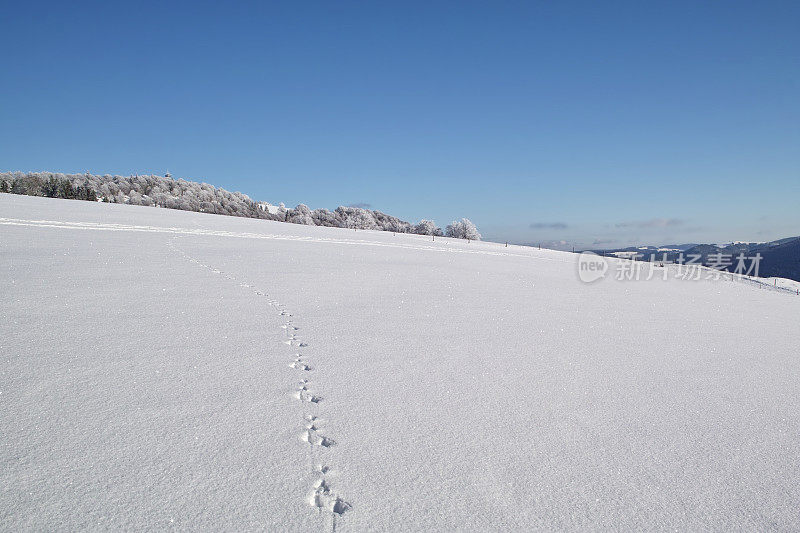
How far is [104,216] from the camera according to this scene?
2556cm

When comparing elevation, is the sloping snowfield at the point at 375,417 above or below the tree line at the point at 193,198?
below

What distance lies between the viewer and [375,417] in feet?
12.1

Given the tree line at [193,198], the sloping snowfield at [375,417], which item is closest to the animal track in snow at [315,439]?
the sloping snowfield at [375,417]

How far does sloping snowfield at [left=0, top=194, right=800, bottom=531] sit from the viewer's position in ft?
8.59

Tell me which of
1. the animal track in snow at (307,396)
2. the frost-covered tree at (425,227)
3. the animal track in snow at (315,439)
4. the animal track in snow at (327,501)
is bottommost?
the animal track in snow at (327,501)

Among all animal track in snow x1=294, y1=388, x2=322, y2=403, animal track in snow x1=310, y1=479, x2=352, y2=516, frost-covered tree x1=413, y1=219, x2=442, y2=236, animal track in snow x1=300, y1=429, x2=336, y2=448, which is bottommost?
animal track in snow x1=310, y1=479, x2=352, y2=516

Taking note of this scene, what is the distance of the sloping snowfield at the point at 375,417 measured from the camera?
2617 mm

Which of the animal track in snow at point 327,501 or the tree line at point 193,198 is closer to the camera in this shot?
the animal track in snow at point 327,501

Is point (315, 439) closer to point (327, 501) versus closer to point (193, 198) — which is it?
point (327, 501)

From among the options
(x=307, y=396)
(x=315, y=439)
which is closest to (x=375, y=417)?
(x=315, y=439)

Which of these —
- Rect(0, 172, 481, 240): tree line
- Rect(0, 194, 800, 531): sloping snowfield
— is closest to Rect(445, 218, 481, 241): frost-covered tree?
Rect(0, 172, 481, 240): tree line

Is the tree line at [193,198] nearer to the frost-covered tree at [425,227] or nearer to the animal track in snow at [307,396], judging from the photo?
the frost-covered tree at [425,227]

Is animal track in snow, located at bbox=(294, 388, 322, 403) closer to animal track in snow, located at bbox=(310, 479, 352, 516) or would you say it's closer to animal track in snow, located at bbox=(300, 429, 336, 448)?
animal track in snow, located at bbox=(300, 429, 336, 448)

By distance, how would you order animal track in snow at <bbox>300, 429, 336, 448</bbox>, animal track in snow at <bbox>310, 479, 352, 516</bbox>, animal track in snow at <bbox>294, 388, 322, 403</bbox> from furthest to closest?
1. animal track in snow at <bbox>294, 388, 322, 403</bbox>
2. animal track in snow at <bbox>300, 429, 336, 448</bbox>
3. animal track in snow at <bbox>310, 479, 352, 516</bbox>
